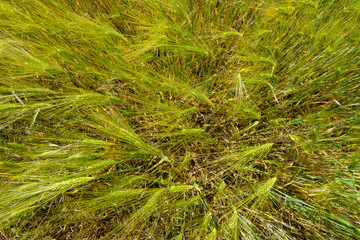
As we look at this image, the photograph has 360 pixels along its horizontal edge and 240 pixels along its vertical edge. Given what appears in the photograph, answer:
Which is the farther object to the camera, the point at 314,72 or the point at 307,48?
the point at 307,48

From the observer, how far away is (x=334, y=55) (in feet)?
3.75

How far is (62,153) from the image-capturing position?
42.4 inches

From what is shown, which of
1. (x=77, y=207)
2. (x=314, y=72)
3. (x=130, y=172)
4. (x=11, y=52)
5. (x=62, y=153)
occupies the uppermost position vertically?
(x=11, y=52)

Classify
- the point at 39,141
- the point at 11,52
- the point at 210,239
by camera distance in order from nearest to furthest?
the point at 210,239, the point at 11,52, the point at 39,141

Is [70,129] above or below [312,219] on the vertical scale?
above

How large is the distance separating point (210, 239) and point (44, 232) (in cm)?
105

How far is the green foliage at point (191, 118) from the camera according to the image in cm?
108

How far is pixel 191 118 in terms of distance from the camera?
4.61ft

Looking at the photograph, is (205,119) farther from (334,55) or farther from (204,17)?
(334,55)

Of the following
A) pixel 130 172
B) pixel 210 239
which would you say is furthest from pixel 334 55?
pixel 130 172

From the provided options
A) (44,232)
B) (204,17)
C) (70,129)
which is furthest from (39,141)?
(204,17)

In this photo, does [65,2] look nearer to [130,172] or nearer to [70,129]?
[70,129]

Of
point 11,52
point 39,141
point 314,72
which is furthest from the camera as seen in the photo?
point 39,141

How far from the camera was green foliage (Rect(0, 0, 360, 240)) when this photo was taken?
1081mm
